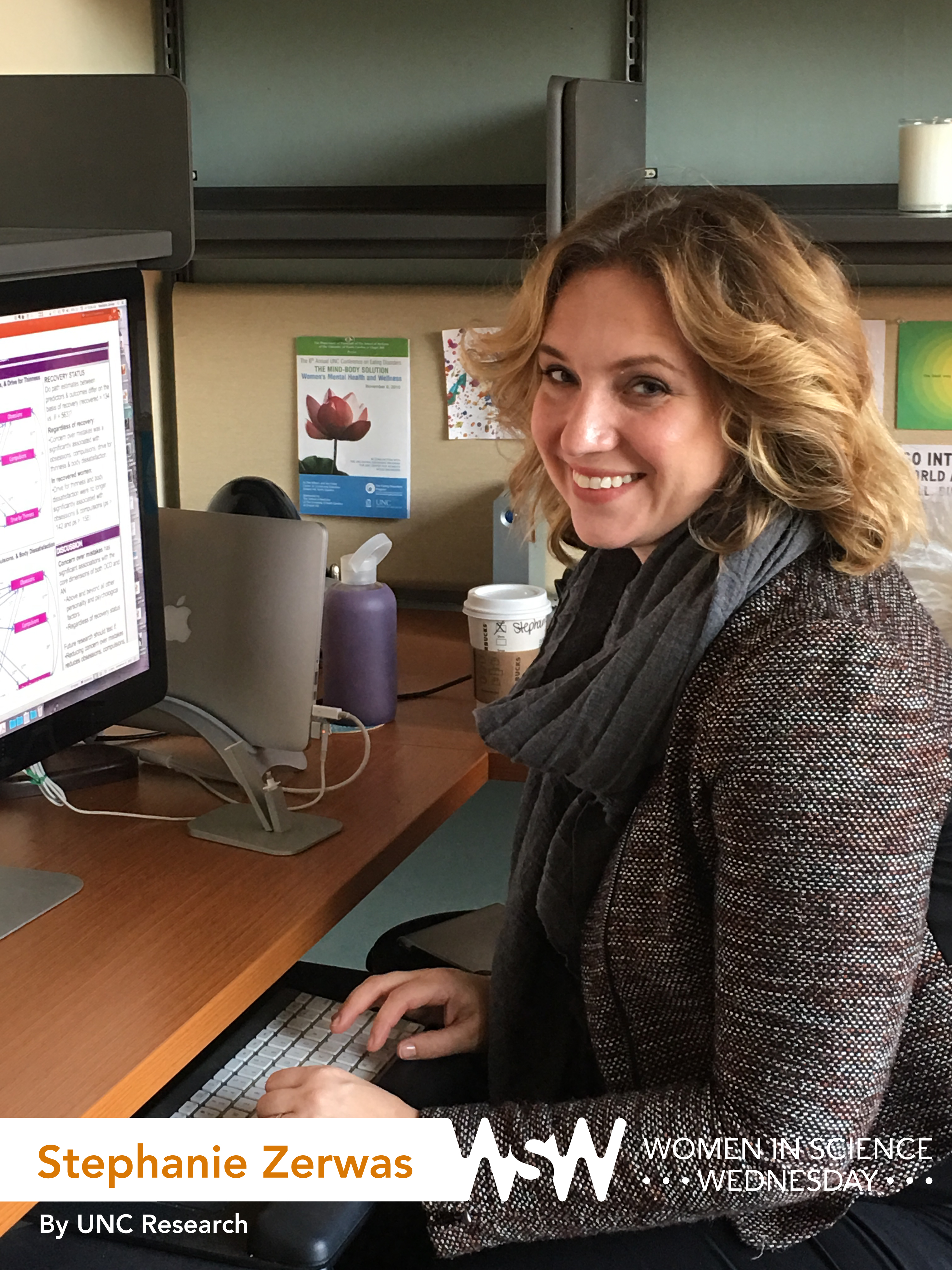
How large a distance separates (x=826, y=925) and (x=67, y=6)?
1455 millimetres

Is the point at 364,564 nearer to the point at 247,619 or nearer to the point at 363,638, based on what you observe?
the point at 363,638

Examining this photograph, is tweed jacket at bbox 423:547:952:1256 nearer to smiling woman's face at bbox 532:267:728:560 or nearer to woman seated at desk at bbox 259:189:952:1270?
woman seated at desk at bbox 259:189:952:1270

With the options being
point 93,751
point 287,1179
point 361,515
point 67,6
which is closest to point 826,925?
point 287,1179

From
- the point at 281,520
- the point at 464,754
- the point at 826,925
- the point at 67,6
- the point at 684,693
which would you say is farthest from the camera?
the point at 67,6

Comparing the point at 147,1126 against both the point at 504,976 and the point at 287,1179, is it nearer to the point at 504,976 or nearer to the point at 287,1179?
the point at 287,1179

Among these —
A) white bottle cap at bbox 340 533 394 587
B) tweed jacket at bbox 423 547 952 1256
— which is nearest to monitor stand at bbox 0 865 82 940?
tweed jacket at bbox 423 547 952 1256

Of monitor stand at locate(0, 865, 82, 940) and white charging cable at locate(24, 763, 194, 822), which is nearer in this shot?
monitor stand at locate(0, 865, 82, 940)

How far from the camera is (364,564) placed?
56.9 inches

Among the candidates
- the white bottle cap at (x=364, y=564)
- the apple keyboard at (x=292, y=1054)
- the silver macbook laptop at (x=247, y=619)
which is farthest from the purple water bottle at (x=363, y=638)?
the apple keyboard at (x=292, y=1054)

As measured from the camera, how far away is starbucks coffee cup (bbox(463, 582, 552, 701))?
1.50m

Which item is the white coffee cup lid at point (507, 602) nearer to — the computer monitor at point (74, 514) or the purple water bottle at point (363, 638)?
the purple water bottle at point (363, 638)

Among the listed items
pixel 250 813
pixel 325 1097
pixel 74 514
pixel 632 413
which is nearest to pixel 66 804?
pixel 250 813

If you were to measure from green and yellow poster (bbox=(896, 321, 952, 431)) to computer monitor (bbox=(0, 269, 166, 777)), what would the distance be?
94 centimetres

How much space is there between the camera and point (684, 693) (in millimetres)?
956
